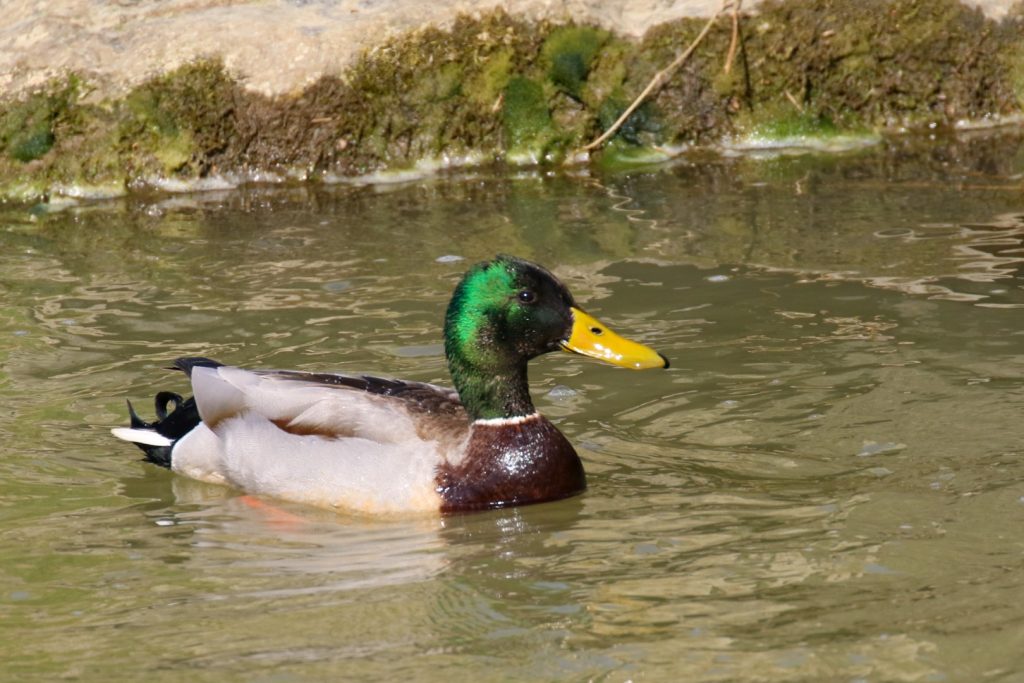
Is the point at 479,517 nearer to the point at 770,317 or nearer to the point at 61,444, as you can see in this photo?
the point at 61,444

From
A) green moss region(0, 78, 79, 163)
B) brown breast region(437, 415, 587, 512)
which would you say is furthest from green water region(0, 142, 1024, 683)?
green moss region(0, 78, 79, 163)

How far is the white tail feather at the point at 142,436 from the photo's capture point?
7023 mm

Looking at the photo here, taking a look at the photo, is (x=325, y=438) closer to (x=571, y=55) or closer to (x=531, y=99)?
(x=531, y=99)

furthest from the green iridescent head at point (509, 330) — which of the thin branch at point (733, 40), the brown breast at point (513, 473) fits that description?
the thin branch at point (733, 40)

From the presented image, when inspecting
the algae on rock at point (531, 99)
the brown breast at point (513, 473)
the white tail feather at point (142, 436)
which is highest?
the algae on rock at point (531, 99)

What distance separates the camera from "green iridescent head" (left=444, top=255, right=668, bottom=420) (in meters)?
6.61

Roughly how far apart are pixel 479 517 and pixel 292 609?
1.32 metres

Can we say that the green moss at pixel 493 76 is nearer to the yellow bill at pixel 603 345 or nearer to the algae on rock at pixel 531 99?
the algae on rock at pixel 531 99

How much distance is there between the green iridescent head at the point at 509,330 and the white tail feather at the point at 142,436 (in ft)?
4.56

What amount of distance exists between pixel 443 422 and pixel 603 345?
753 millimetres

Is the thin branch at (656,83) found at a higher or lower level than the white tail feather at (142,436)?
higher

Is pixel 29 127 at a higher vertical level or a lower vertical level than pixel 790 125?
higher

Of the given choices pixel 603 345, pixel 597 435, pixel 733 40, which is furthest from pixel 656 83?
pixel 603 345

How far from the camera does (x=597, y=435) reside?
7129 mm
